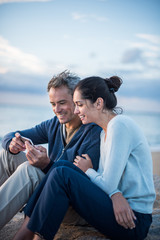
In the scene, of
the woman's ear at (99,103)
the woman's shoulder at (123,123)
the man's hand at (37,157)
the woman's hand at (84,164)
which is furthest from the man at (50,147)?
the woman's shoulder at (123,123)

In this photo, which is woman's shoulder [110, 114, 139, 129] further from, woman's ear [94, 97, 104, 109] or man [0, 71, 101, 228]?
man [0, 71, 101, 228]

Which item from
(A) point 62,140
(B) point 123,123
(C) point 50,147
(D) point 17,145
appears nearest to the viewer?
(B) point 123,123

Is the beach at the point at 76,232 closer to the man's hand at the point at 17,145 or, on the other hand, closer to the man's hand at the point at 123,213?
the man's hand at the point at 123,213

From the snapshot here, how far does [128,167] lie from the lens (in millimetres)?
1861

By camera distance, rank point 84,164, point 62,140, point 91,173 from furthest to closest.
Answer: point 62,140
point 84,164
point 91,173

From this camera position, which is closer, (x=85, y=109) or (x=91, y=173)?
(x=91, y=173)

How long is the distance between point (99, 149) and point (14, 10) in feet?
91.1

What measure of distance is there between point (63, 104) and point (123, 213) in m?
1.45

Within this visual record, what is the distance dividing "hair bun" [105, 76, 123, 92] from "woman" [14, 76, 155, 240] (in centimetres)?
44

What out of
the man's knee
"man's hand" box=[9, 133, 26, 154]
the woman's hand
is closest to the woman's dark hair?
the woman's hand

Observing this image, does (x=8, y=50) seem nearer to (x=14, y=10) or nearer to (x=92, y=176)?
(x=14, y=10)

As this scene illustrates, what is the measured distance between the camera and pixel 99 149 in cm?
236

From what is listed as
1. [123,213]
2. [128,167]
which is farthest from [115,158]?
[123,213]

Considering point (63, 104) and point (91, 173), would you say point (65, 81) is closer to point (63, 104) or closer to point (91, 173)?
point (63, 104)
